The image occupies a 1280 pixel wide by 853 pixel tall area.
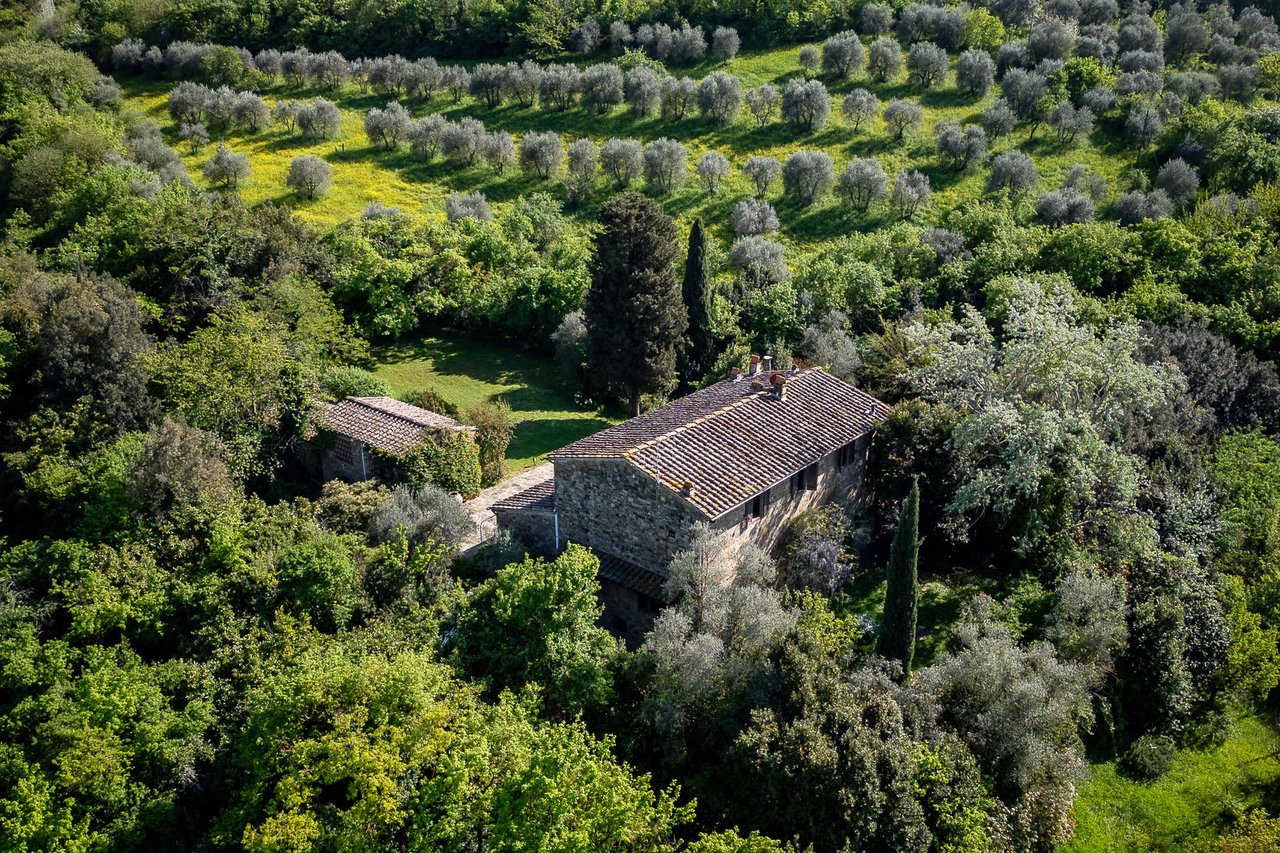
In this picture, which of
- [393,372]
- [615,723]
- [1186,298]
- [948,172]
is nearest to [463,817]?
[615,723]

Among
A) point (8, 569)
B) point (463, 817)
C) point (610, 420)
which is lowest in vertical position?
point (610, 420)

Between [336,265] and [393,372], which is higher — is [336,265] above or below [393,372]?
above

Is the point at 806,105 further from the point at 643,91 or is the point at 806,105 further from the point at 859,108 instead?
the point at 643,91

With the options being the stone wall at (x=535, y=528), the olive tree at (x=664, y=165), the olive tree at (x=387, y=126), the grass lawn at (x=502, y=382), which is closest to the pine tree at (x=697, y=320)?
the grass lawn at (x=502, y=382)

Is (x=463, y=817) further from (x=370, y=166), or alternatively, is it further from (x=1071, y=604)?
(x=370, y=166)

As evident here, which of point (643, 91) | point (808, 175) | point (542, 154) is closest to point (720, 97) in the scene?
point (643, 91)
